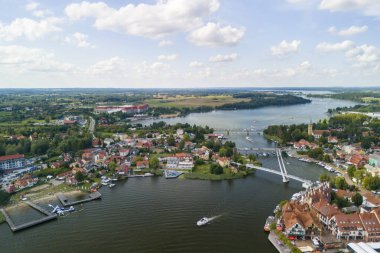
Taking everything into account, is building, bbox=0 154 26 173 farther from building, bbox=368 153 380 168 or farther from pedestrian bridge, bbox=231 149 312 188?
building, bbox=368 153 380 168

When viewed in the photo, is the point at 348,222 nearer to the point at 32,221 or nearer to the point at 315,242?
the point at 315,242

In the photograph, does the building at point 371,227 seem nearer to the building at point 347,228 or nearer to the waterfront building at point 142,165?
the building at point 347,228

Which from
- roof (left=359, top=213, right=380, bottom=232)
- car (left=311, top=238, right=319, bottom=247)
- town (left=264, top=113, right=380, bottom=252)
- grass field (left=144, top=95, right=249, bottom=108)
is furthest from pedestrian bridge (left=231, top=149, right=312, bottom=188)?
grass field (left=144, top=95, right=249, bottom=108)

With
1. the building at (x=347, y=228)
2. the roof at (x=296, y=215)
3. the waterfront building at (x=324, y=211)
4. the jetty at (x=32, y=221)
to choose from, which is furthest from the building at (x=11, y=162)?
the building at (x=347, y=228)

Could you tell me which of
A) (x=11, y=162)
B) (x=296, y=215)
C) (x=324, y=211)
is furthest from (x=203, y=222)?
(x=11, y=162)

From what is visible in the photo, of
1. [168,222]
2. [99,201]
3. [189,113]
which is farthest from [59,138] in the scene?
[189,113]

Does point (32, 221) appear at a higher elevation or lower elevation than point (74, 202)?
lower

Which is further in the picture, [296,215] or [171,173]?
[171,173]
